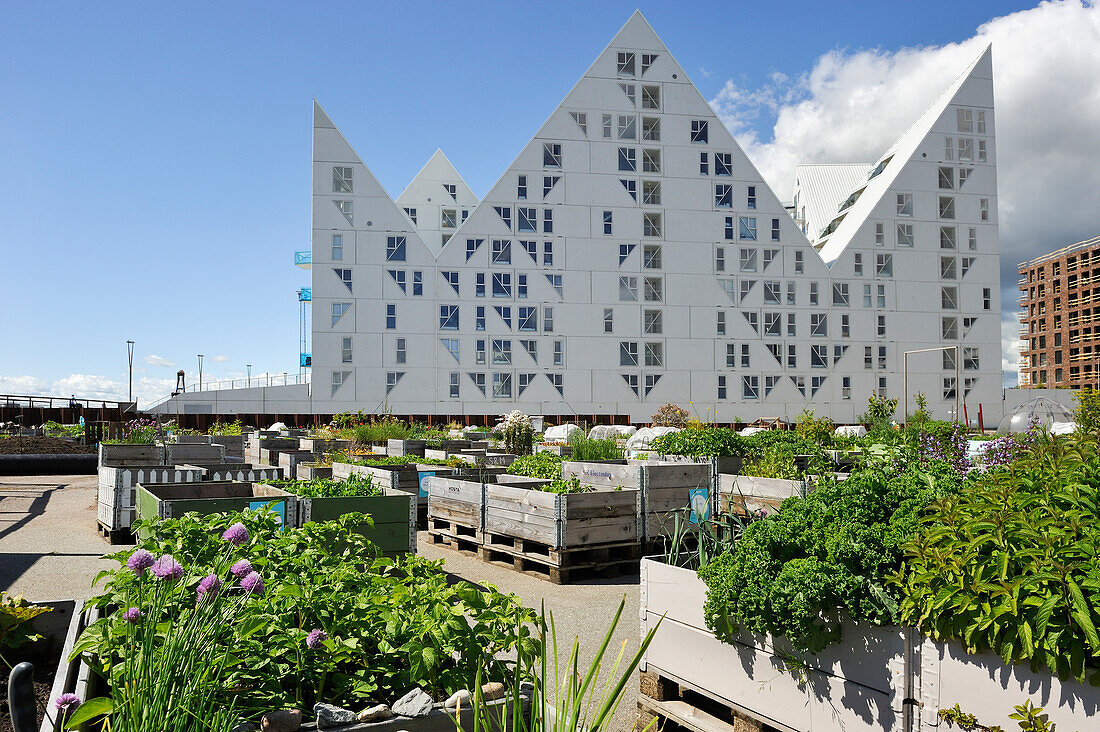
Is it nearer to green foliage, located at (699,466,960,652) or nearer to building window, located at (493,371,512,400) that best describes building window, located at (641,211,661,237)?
building window, located at (493,371,512,400)

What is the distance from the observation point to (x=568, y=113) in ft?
153

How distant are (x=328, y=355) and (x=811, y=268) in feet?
103

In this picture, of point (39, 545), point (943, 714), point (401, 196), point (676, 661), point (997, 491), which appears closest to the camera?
point (943, 714)

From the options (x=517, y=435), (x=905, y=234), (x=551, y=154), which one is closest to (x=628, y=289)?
(x=551, y=154)

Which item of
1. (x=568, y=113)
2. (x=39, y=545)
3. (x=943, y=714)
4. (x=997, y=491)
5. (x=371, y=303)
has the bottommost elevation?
(x=39, y=545)

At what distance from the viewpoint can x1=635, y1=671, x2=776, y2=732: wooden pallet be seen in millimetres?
4301

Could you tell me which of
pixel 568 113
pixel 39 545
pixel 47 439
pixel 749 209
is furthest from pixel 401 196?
pixel 39 545

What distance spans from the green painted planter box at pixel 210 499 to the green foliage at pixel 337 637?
13.0 ft

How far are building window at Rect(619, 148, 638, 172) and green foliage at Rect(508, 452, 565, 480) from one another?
3668 cm

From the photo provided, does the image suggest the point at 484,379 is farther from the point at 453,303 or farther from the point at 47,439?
the point at 47,439

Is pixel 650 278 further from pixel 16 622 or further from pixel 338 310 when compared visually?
pixel 16 622

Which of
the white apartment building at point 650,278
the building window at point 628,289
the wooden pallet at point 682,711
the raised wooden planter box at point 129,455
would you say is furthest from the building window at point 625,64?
the wooden pallet at point 682,711

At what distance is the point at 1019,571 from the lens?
10.7 ft

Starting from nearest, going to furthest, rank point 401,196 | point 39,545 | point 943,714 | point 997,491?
point 943,714, point 997,491, point 39,545, point 401,196
